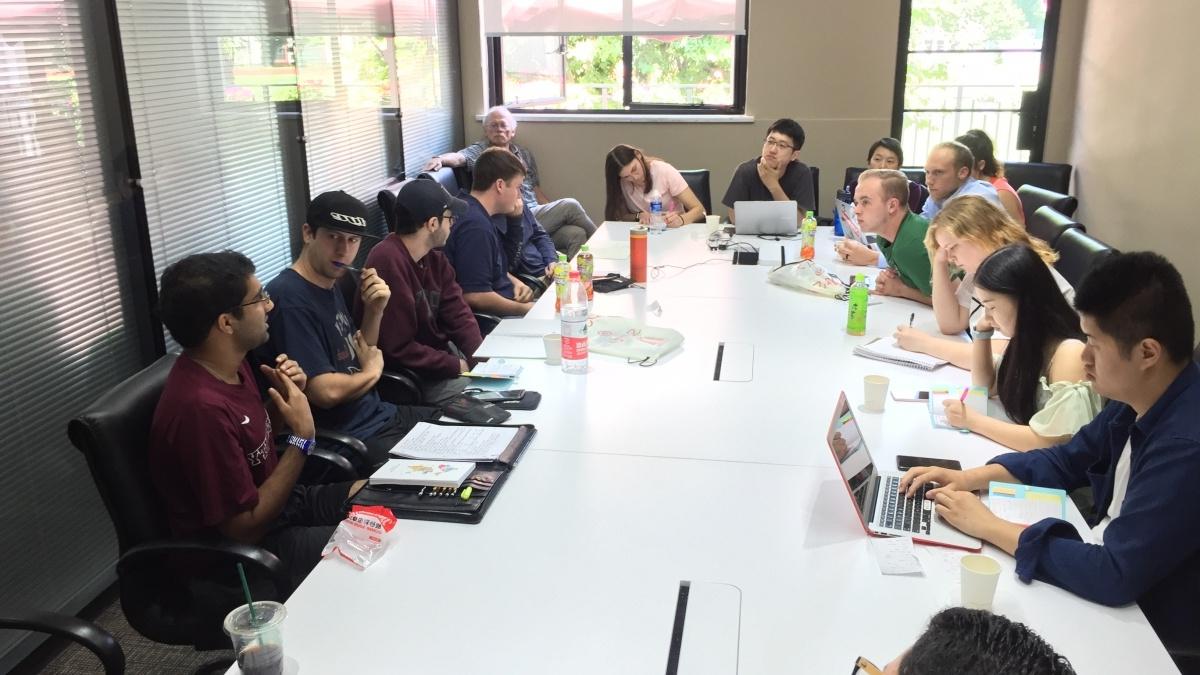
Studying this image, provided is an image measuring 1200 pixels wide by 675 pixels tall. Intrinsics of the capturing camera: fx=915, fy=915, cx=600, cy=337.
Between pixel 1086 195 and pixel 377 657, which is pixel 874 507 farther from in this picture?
pixel 1086 195

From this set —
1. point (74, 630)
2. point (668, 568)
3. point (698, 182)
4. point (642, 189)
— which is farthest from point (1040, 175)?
point (74, 630)

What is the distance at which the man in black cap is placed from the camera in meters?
2.59

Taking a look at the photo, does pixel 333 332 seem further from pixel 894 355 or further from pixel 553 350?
pixel 894 355

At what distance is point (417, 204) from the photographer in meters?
3.27

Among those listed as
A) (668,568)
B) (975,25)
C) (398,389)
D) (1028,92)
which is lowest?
(398,389)

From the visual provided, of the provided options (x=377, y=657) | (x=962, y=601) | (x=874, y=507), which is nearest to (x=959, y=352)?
(x=874, y=507)

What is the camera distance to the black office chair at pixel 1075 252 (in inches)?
130

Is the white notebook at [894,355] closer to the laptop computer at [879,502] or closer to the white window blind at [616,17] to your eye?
the laptop computer at [879,502]

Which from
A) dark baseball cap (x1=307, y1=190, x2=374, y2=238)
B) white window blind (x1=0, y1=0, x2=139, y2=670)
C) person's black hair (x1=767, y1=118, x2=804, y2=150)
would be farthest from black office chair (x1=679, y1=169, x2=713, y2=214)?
white window blind (x1=0, y1=0, x2=139, y2=670)

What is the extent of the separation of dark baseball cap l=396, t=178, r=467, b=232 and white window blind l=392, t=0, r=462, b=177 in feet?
8.23

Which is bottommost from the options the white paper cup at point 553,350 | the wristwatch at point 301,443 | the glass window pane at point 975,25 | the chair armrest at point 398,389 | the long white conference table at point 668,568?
the chair armrest at point 398,389

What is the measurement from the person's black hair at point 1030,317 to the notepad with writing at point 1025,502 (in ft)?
1.43

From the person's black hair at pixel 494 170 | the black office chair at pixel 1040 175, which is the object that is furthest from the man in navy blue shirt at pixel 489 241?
the black office chair at pixel 1040 175

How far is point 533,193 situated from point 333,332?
Result: 3.94 meters
